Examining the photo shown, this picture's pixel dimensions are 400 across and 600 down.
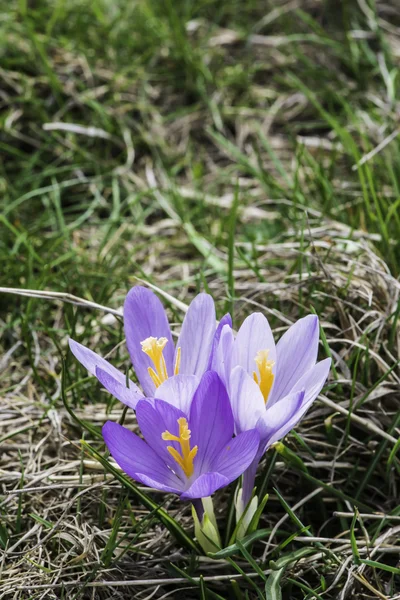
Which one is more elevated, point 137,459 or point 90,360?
point 90,360

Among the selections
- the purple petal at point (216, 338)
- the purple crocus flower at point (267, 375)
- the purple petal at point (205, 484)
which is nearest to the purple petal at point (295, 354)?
the purple crocus flower at point (267, 375)

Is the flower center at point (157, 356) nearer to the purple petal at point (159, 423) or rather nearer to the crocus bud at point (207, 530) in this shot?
the purple petal at point (159, 423)

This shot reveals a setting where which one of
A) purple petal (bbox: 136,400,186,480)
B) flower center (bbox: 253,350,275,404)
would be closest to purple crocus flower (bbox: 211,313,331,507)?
flower center (bbox: 253,350,275,404)

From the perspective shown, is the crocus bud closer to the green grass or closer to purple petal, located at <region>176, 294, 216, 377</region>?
the green grass

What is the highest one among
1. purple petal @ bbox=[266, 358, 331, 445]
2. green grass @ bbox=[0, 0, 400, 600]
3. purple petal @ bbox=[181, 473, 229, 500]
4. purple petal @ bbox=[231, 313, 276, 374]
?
purple petal @ bbox=[231, 313, 276, 374]

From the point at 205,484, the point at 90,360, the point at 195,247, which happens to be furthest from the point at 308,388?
the point at 195,247

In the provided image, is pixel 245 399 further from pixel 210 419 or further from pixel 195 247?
pixel 195 247

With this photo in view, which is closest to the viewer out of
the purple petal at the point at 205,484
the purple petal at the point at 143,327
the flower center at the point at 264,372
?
the purple petal at the point at 205,484
